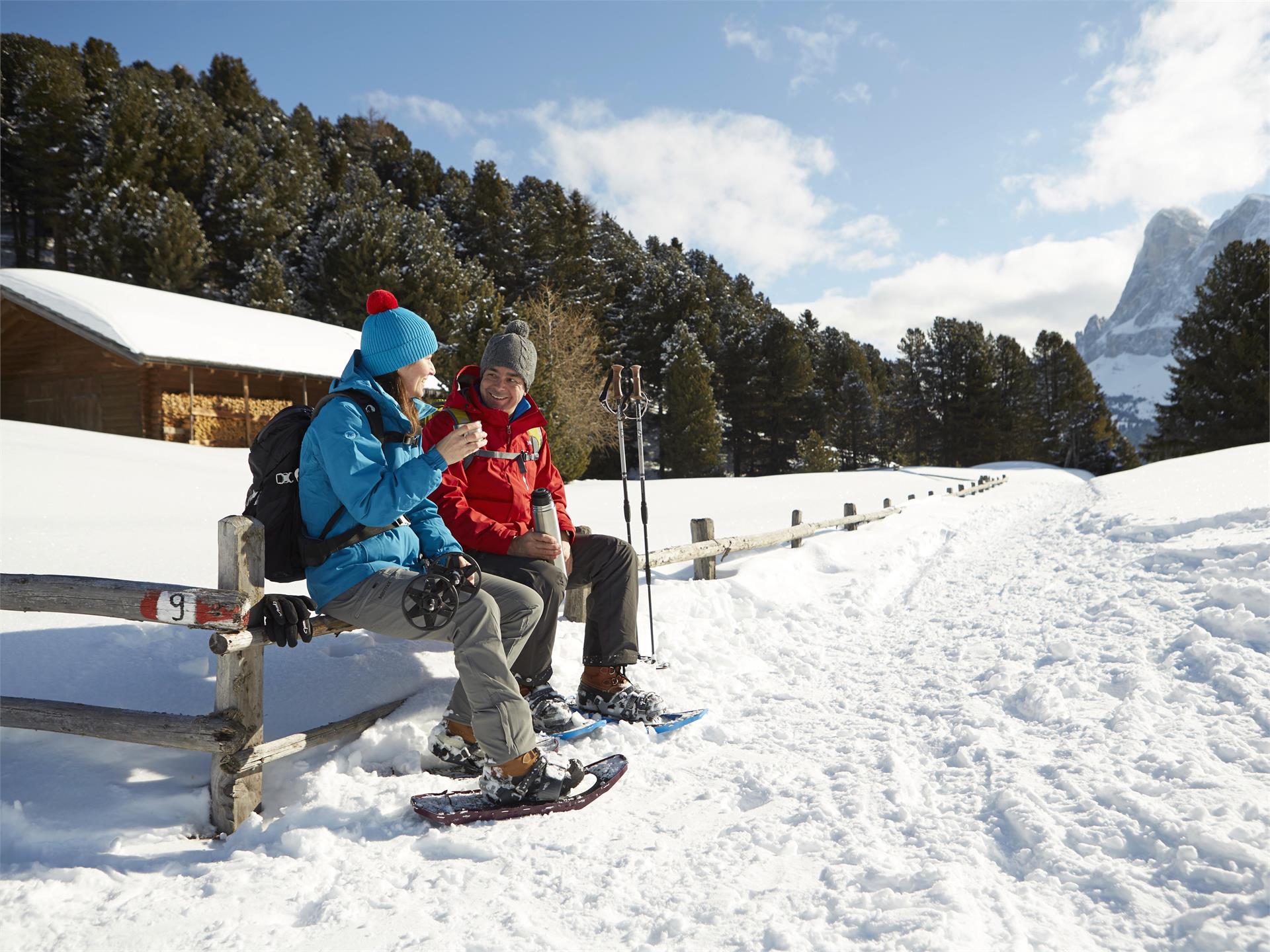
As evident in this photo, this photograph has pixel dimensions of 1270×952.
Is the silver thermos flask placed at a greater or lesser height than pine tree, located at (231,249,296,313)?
lesser

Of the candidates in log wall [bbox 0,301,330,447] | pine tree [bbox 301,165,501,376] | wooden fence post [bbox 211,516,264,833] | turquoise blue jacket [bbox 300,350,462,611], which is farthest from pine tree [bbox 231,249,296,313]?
wooden fence post [bbox 211,516,264,833]

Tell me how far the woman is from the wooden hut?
62.7ft

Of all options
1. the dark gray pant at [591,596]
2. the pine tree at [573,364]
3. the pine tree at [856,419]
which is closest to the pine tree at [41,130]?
the pine tree at [573,364]

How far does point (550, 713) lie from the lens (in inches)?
154

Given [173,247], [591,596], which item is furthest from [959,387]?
[591,596]

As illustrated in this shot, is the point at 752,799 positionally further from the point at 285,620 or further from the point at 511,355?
the point at 511,355

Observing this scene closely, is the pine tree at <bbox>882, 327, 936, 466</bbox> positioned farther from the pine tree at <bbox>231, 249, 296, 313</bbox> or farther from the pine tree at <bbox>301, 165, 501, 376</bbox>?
the pine tree at <bbox>231, 249, 296, 313</bbox>

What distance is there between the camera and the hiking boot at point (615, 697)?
162 inches

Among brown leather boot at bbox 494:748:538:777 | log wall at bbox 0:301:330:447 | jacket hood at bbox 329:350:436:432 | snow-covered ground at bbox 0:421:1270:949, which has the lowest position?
snow-covered ground at bbox 0:421:1270:949

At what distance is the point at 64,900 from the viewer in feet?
7.77

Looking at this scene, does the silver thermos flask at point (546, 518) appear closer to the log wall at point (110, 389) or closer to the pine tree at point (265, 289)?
the log wall at point (110, 389)

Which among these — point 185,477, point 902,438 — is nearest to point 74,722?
point 185,477

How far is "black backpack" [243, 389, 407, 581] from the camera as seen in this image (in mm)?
3086

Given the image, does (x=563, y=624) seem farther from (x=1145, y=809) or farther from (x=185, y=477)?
(x=185, y=477)
